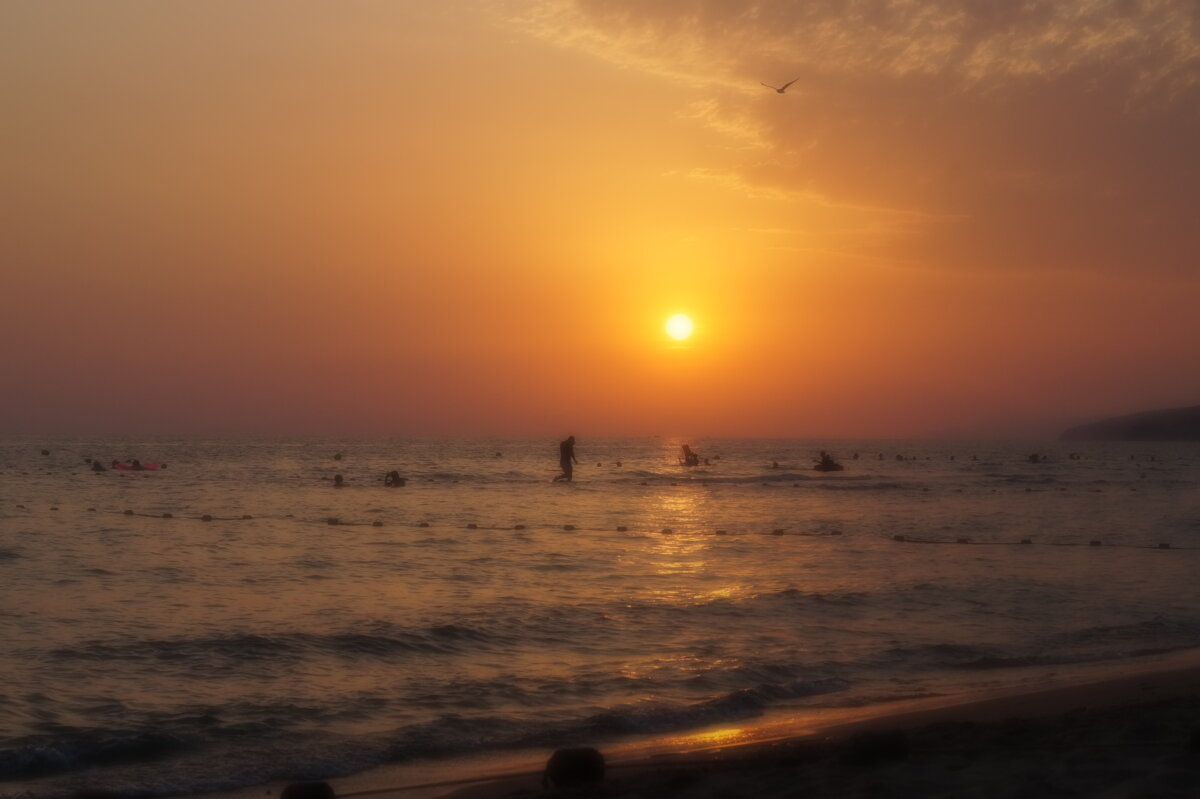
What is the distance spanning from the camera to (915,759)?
7.36m

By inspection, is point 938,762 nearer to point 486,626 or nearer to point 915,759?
point 915,759

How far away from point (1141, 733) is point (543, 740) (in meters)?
4.81

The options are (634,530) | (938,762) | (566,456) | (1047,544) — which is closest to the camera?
(938,762)

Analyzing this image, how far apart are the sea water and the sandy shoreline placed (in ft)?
2.19

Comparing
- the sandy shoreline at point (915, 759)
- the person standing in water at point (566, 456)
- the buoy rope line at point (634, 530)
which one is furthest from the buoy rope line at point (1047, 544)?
the person standing in water at point (566, 456)

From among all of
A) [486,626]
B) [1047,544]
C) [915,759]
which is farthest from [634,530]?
[915,759]

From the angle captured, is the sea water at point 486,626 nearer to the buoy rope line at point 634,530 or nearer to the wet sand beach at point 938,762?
the buoy rope line at point 634,530

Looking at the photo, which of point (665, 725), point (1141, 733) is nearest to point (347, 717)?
point (665, 725)

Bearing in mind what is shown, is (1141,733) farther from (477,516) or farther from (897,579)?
(477,516)

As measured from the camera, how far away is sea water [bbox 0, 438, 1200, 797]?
29.7ft

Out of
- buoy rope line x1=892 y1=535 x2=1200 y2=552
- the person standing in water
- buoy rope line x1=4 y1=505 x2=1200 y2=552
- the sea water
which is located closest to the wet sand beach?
the sea water

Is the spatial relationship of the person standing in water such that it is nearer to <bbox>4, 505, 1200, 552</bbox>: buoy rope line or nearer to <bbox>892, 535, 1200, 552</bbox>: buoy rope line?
<bbox>4, 505, 1200, 552</bbox>: buoy rope line

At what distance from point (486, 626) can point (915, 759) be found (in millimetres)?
7232

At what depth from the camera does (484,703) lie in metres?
10.1
